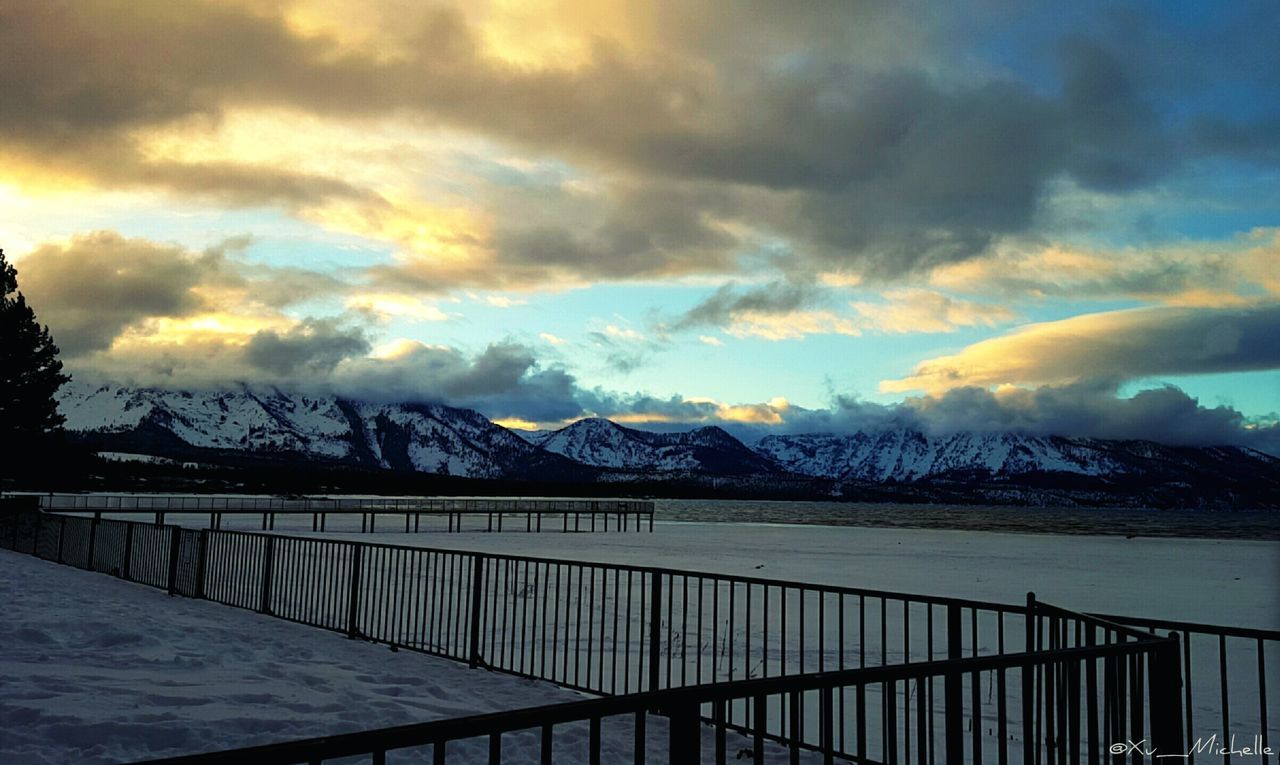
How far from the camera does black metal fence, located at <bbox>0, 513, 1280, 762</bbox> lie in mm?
4922

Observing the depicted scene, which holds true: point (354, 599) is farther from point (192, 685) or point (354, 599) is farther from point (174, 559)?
point (174, 559)

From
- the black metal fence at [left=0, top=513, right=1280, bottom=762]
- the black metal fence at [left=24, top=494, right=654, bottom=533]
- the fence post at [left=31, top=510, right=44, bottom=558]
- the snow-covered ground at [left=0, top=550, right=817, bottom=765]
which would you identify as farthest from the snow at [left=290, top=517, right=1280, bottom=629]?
the fence post at [left=31, top=510, right=44, bottom=558]

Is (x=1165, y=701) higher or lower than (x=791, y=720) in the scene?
lower

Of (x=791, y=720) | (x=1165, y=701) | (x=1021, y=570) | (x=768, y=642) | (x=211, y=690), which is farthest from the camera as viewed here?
(x=1021, y=570)

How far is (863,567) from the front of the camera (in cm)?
4162

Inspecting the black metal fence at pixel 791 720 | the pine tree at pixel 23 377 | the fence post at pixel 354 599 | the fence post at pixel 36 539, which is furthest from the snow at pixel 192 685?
the pine tree at pixel 23 377

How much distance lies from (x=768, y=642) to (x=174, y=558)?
11.3 m

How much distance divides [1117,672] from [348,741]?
399 centimetres

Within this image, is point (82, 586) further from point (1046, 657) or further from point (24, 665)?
point (1046, 657)

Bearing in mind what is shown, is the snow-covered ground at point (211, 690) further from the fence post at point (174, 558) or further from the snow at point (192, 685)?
the fence post at point (174, 558)

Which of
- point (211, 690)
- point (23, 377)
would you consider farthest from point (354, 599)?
point (23, 377)

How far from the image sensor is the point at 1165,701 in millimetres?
4934

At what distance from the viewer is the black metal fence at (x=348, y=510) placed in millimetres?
63156

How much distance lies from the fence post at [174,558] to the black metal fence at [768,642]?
0.09 ft
